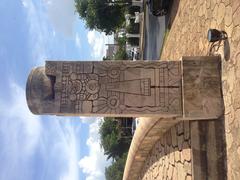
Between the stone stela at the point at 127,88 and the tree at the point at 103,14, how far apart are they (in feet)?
82.6

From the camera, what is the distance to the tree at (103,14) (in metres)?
30.2

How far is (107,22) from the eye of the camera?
1219 inches

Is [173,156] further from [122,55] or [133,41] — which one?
[122,55]

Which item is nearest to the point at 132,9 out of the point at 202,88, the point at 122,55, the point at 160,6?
the point at 122,55

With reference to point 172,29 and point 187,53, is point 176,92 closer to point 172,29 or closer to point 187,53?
point 187,53

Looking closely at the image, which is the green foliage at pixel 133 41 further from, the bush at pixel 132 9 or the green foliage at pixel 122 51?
the green foliage at pixel 122 51

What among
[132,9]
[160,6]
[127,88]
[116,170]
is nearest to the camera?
[127,88]

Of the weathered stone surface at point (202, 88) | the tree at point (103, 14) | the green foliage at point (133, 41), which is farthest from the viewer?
the green foliage at point (133, 41)

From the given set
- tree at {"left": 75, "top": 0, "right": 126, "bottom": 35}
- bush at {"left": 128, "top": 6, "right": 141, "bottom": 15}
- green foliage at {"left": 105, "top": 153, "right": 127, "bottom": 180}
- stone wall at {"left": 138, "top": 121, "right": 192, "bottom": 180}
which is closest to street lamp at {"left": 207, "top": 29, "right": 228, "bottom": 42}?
stone wall at {"left": 138, "top": 121, "right": 192, "bottom": 180}

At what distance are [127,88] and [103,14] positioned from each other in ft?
84.2

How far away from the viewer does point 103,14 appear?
3031cm

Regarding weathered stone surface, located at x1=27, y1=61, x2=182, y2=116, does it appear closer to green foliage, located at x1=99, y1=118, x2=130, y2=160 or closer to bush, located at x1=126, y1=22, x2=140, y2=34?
bush, located at x1=126, y1=22, x2=140, y2=34

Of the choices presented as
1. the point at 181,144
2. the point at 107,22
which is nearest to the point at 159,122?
the point at 181,144

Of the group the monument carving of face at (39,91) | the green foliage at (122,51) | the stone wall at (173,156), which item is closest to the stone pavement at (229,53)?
the stone wall at (173,156)
